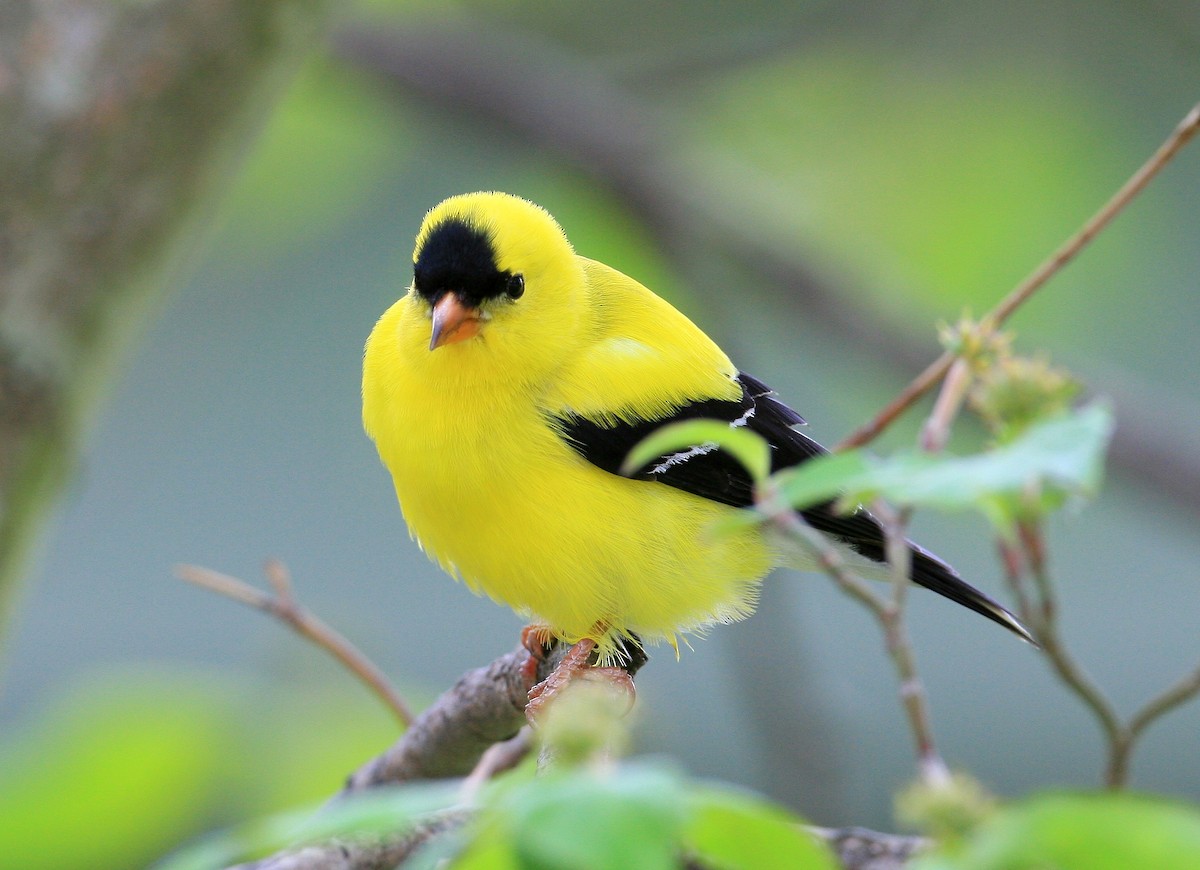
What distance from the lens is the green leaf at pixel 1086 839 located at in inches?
28.3

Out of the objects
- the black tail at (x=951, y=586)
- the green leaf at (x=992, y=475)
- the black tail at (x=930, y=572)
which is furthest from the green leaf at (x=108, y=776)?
the green leaf at (x=992, y=475)

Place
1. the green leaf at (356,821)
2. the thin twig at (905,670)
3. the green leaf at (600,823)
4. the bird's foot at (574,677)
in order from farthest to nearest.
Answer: the bird's foot at (574,677)
the thin twig at (905,670)
the green leaf at (356,821)
the green leaf at (600,823)

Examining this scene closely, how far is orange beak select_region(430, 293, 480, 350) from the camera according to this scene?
6.95 ft

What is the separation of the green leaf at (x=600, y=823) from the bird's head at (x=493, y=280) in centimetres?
144

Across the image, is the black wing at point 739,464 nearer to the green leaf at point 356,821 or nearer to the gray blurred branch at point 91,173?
the gray blurred branch at point 91,173

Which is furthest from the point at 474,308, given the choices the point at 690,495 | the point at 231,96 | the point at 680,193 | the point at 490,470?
the point at 680,193

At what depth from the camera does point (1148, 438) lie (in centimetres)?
366

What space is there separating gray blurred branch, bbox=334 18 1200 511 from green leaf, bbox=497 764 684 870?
328cm

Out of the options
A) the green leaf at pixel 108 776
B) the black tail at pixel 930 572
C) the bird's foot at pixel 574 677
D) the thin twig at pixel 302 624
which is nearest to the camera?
the bird's foot at pixel 574 677

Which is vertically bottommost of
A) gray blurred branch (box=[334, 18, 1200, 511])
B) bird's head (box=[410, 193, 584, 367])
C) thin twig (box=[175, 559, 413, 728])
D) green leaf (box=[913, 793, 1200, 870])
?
green leaf (box=[913, 793, 1200, 870])

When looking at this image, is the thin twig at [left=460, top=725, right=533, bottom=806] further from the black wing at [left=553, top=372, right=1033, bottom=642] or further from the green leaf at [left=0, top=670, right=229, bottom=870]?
the green leaf at [left=0, top=670, right=229, bottom=870]

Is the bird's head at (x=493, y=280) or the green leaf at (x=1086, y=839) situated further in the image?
the bird's head at (x=493, y=280)

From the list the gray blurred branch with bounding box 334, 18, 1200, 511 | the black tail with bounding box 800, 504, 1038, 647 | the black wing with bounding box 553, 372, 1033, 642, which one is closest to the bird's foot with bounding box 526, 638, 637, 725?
the black wing with bounding box 553, 372, 1033, 642

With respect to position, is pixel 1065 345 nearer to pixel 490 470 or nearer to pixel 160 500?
pixel 490 470
